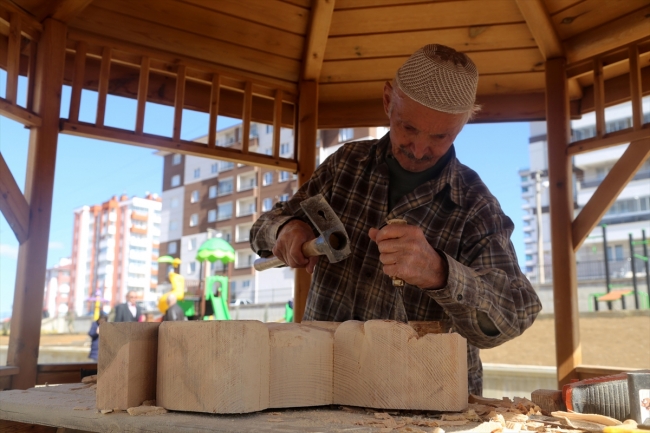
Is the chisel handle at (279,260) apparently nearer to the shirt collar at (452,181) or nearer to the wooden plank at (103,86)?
the shirt collar at (452,181)

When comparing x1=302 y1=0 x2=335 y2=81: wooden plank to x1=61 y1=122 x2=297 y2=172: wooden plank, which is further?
x1=302 y1=0 x2=335 y2=81: wooden plank

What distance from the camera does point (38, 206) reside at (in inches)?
128

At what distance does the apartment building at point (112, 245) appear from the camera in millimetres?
51375

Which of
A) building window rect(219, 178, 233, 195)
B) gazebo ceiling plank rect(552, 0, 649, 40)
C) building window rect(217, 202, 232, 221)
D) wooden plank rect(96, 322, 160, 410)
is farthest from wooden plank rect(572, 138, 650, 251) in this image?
building window rect(219, 178, 233, 195)

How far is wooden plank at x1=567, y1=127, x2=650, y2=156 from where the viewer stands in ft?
11.4

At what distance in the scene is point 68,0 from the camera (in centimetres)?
327

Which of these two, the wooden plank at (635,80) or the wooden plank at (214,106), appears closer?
the wooden plank at (635,80)

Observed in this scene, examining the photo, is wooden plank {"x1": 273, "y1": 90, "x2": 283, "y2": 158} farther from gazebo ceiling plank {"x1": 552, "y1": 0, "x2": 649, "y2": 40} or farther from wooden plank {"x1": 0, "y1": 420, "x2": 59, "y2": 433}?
wooden plank {"x1": 0, "y1": 420, "x2": 59, "y2": 433}

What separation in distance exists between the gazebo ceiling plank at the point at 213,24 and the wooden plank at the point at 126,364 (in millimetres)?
2794

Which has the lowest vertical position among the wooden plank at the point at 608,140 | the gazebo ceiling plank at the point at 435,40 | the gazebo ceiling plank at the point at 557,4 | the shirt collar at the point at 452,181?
the shirt collar at the point at 452,181

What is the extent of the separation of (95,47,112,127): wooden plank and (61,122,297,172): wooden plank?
0.07 m

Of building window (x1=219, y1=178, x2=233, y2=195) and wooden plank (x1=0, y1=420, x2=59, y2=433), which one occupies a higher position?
building window (x1=219, y1=178, x2=233, y2=195)

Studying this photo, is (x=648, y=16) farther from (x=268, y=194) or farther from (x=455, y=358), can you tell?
(x=268, y=194)

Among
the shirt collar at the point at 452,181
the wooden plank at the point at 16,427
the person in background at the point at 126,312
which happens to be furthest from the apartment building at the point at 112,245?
the wooden plank at the point at 16,427
